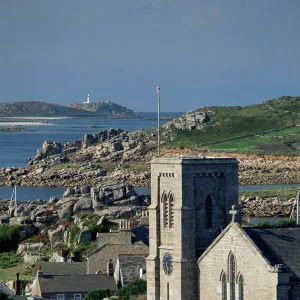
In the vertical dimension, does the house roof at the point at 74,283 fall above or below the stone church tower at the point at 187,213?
below

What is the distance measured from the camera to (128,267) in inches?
2270

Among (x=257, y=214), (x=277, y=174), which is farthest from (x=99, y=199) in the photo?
(x=277, y=174)

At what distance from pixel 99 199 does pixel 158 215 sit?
4084 centimetres

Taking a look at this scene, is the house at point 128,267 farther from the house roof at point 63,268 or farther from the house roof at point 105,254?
the house roof at point 63,268

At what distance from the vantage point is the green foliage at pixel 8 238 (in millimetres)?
80750

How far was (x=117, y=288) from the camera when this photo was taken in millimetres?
56250

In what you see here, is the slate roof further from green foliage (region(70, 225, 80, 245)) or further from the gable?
green foliage (region(70, 225, 80, 245))

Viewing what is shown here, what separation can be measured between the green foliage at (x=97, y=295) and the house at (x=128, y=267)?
69.3 inches

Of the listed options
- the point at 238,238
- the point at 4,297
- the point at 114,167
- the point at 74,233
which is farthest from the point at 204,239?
the point at 114,167

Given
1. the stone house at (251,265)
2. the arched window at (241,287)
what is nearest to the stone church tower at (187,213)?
the stone house at (251,265)

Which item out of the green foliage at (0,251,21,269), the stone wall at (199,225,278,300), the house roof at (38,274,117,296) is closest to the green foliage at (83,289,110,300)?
the house roof at (38,274,117,296)

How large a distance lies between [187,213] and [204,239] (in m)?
1.13

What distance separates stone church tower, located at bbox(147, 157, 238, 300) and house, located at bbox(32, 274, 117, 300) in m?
9.58

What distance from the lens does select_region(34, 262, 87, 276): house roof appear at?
2377 inches
